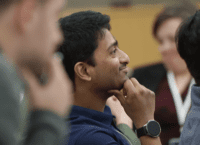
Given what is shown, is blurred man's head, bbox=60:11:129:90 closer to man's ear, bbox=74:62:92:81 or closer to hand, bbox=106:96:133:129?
man's ear, bbox=74:62:92:81

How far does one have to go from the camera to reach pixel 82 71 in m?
1.10

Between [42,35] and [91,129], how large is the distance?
0.57 m

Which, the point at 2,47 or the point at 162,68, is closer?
the point at 2,47

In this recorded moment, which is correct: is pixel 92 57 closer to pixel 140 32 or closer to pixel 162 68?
pixel 162 68

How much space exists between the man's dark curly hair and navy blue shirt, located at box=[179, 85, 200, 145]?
411mm

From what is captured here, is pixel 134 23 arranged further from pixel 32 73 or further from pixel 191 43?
pixel 32 73

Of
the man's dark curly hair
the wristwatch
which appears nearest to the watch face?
the wristwatch

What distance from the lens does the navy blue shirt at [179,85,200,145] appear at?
94cm

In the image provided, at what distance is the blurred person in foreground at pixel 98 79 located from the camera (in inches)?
41.8

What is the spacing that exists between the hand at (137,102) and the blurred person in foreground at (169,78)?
0.61m

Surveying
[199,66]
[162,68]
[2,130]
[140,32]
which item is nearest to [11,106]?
[2,130]

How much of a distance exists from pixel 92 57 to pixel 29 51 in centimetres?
66

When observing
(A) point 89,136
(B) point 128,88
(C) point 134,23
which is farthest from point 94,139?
(C) point 134,23

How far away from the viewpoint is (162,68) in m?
1.96
